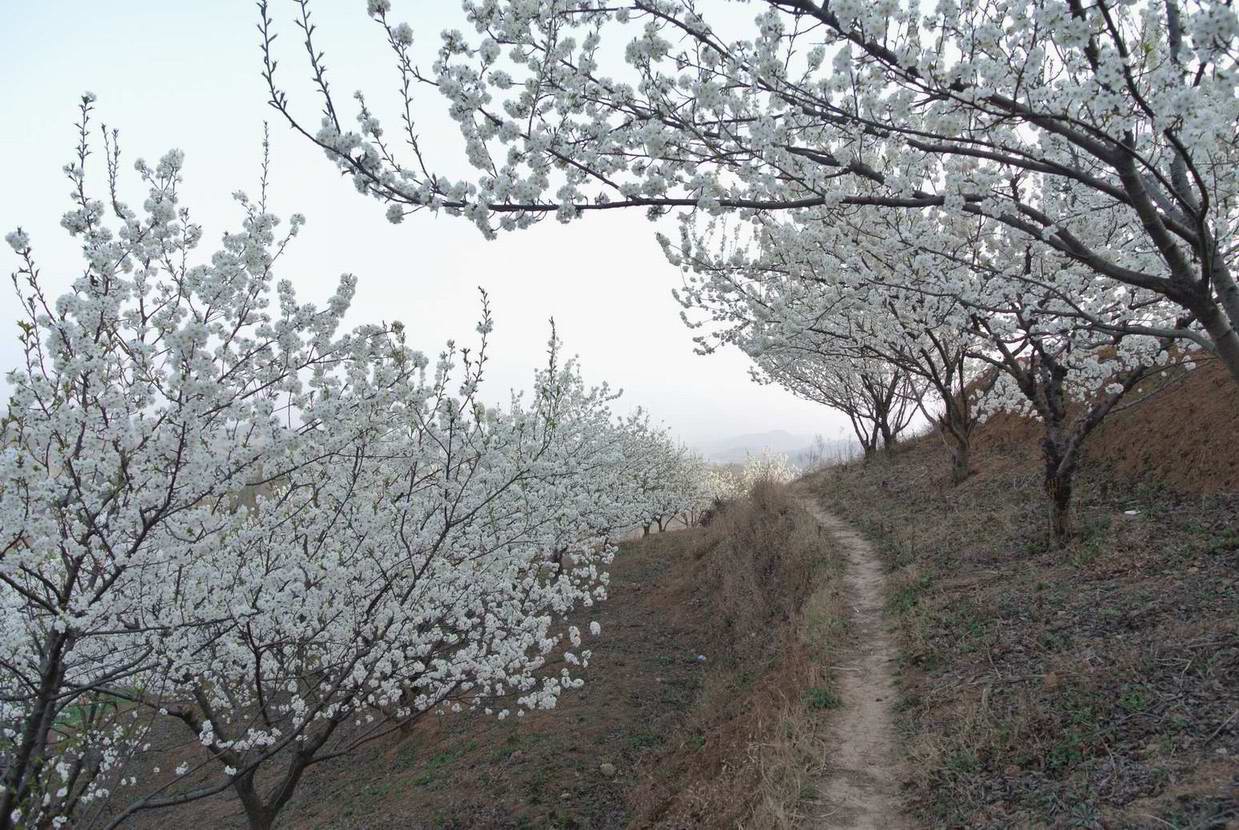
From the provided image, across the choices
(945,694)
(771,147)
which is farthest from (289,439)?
(945,694)

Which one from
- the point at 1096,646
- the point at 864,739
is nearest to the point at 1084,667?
the point at 1096,646

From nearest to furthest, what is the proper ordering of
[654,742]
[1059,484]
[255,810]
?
1. [255,810]
2. [1059,484]
3. [654,742]

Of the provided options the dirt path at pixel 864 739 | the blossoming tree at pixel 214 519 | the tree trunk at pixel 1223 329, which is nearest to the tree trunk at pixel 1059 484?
the dirt path at pixel 864 739

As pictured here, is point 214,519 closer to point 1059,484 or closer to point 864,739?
point 864,739

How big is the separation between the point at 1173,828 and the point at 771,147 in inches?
165

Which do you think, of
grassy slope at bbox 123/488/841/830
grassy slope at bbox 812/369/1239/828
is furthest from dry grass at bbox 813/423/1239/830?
grassy slope at bbox 123/488/841/830

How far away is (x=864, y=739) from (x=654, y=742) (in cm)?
426

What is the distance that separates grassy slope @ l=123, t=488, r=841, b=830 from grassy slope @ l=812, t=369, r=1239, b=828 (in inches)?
47.4

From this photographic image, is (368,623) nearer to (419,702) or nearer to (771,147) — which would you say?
(419,702)

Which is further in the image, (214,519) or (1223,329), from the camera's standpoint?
(214,519)

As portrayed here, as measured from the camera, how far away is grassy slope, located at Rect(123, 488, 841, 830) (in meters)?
6.14

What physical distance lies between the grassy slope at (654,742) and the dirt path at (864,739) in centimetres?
21

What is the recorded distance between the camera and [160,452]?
152 inches

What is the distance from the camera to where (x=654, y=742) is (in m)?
9.20
